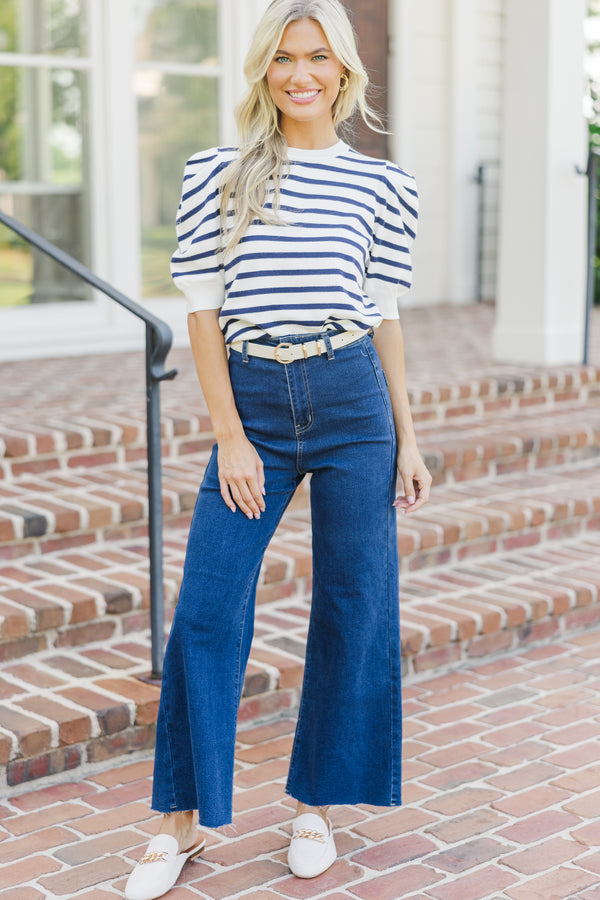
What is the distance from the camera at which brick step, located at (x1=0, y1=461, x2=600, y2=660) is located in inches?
126

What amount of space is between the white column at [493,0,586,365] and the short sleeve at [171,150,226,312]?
3.81 m

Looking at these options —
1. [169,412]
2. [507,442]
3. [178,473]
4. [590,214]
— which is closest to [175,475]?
[178,473]

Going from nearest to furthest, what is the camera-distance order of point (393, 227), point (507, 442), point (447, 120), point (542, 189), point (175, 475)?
point (393, 227) → point (175, 475) → point (507, 442) → point (542, 189) → point (447, 120)

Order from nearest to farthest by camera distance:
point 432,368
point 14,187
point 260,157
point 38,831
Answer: point 260,157 < point 38,831 < point 432,368 < point 14,187

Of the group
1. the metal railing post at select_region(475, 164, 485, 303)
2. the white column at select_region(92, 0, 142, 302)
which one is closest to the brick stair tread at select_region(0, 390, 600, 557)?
the white column at select_region(92, 0, 142, 302)

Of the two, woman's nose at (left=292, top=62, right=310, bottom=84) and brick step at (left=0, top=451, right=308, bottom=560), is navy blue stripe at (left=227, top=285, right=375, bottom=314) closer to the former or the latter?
woman's nose at (left=292, top=62, right=310, bottom=84)

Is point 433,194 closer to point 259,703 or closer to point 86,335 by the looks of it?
point 86,335

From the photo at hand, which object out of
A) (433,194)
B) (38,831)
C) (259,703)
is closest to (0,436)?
(259,703)

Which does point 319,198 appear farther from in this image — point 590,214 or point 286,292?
point 590,214

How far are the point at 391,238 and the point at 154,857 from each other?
1271 mm

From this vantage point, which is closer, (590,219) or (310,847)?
(310,847)

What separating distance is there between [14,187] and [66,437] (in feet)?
10.9

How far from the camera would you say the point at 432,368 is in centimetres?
551

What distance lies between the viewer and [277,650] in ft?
10.8
